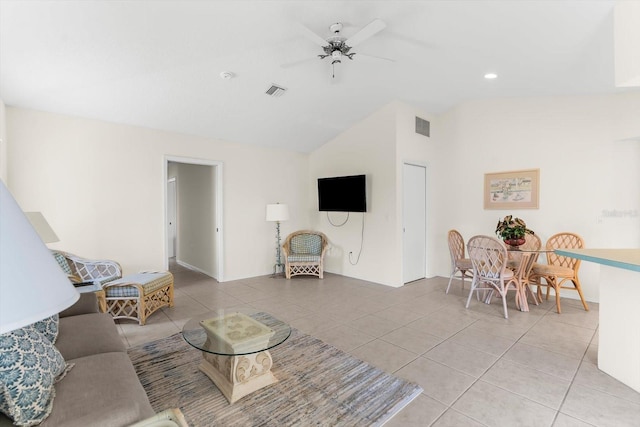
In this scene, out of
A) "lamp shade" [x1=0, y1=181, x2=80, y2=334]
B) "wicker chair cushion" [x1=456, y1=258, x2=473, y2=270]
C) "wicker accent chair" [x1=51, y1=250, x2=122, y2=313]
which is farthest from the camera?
"wicker chair cushion" [x1=456, y1=258, x2=473, y2=270]

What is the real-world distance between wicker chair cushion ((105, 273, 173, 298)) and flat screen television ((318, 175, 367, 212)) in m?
3.03

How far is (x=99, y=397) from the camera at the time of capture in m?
1.39

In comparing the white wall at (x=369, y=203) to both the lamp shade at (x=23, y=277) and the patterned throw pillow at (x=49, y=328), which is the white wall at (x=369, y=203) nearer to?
the patterned throw pillow at (x=49, y=328)

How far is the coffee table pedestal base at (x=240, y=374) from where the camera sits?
2.08 meters

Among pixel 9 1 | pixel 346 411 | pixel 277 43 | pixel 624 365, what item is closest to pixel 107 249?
pixel 9 1

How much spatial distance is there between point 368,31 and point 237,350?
273 cm

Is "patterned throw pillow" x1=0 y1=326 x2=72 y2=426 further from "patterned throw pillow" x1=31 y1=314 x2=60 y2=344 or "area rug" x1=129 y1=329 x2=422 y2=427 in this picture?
"area rug" x1=129 y1=329 x2=422 y2=427

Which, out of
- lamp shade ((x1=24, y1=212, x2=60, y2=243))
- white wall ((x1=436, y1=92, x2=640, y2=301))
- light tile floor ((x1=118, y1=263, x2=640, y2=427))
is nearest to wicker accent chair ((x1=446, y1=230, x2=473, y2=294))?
light tile floor ((x1=118, y1=263, x2=640, y2=427))

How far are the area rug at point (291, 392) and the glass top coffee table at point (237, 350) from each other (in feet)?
0.22

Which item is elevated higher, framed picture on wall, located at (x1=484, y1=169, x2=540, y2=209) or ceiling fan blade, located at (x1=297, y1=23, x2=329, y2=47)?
ceiling fan blade, located at (x1=297, y1=23, x2=329, y2=47)

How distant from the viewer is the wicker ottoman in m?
3.42

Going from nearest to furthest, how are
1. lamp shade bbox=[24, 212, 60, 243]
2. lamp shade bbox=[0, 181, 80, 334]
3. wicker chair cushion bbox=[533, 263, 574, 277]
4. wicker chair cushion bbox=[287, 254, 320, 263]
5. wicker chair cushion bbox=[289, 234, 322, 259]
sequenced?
1. lamp shade bbox=[0, 181, 80, 334]
2. lamp shade bbox=[24, 212, 60, 243]
3. wicker chair cushion bbox=[533, 263, 574, 277]
4. wicker chair cushion bbox=[287, 254, 320, 263]
5. wicker chair cushion bbox=[289, 234, 322, 259]

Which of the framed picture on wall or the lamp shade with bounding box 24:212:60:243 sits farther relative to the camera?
the framed picture on wall

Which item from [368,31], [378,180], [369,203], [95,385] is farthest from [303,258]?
[95,385]
